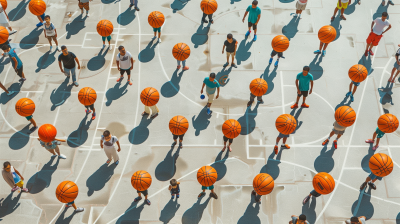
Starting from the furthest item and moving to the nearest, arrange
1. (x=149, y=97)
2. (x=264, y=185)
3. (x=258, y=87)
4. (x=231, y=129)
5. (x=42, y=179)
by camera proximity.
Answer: (x=258, y=87), (x=149, y=97), (x=42, y=179), (x=231, y=129), (x=264, y=185)

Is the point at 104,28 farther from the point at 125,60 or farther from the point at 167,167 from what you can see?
the point at 167,167

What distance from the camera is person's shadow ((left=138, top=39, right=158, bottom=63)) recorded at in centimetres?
1889

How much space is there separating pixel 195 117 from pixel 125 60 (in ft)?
14.4

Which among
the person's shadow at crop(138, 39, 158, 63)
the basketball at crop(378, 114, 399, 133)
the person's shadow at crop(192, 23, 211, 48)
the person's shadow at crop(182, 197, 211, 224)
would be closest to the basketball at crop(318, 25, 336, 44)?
the basketball at crop(378, 114, 399, 133)

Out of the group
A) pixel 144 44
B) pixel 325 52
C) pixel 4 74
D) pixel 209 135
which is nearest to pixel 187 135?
pixel 209 135

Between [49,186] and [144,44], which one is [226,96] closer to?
[144,44]

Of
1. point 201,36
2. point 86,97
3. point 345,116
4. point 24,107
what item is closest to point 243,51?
point 201,36

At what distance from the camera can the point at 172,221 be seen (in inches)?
538

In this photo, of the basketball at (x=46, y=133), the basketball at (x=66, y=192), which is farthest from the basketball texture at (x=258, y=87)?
the basketball at (x=46, y=133)

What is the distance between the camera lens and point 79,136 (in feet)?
52.2

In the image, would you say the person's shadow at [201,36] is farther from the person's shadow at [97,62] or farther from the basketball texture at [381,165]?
the basketball texture at [381,165]

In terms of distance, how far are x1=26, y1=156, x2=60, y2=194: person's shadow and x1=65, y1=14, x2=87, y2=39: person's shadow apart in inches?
329

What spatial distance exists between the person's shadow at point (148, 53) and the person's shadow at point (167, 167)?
6.03 meters

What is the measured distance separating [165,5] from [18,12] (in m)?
9.08
